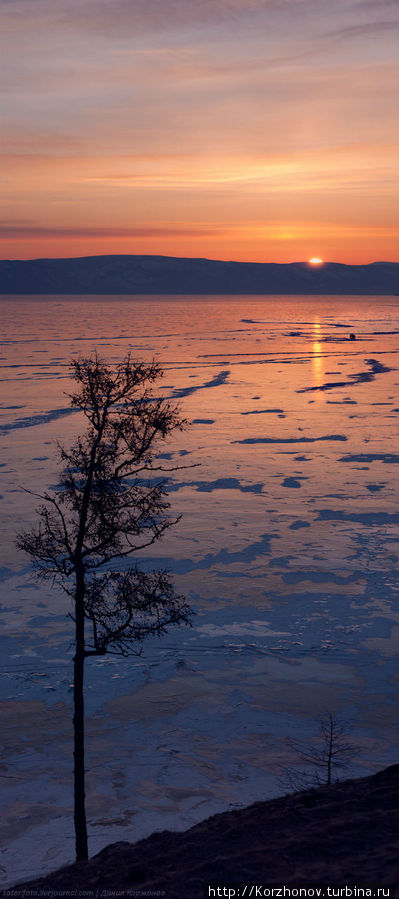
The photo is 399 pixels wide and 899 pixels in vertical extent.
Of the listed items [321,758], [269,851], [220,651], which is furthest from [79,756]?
[220,651]

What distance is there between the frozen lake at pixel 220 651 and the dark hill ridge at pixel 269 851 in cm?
174

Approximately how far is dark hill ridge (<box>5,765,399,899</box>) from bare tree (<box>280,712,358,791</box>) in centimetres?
188

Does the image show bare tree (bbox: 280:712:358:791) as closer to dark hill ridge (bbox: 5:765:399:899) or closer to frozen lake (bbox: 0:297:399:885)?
frozen lake (bbox: 0:297:399:885)

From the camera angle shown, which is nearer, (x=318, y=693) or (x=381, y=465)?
(x=318, y=693)

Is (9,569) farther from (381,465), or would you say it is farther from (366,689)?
(381,465)

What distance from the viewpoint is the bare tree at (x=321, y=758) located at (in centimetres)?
1159

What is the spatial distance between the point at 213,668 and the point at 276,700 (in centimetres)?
167

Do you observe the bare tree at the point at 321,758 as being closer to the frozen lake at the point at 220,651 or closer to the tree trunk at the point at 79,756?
the frozen lake at the point at 220,651

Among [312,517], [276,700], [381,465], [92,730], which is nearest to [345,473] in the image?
[381,465]

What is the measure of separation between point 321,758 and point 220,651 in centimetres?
395

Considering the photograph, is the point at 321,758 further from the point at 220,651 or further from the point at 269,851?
the point at 269,851

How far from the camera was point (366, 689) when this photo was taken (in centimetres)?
1423

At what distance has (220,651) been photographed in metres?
15.7

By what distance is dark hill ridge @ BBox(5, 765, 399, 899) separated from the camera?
7043mm
